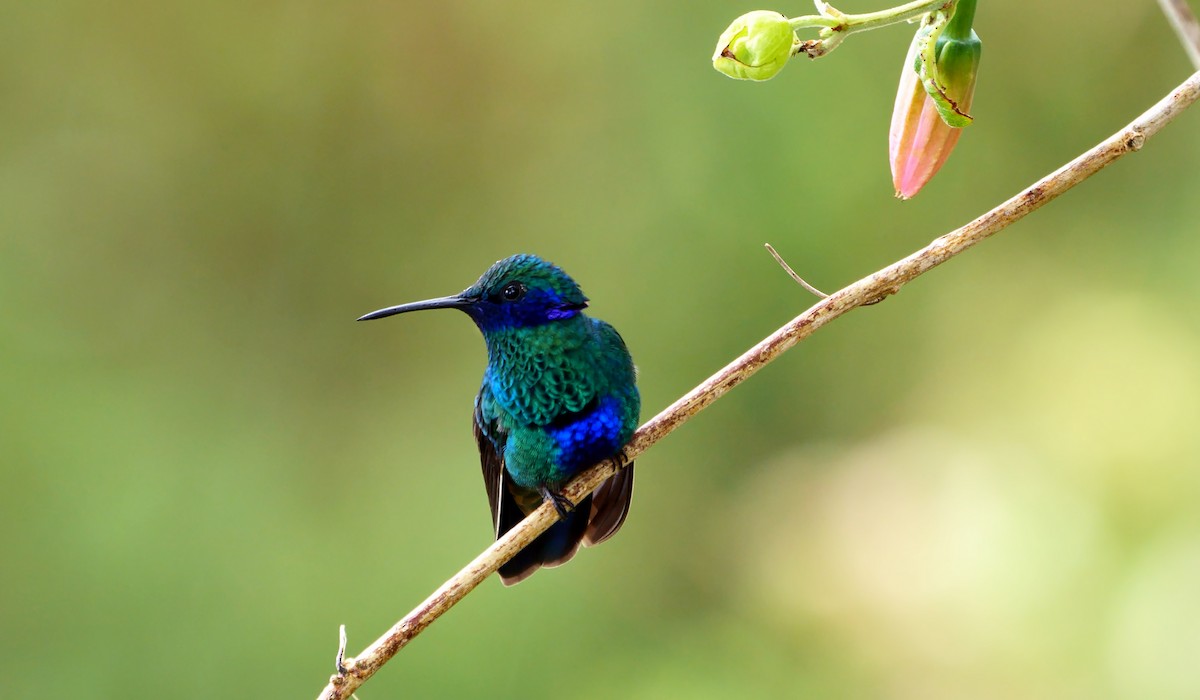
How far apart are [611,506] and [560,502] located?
0.33 ft

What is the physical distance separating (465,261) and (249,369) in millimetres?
425

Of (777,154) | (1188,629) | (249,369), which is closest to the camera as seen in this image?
(1188,629)

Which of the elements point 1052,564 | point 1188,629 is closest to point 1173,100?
point 1188,629

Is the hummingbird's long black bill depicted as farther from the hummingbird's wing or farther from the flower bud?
the flower bud

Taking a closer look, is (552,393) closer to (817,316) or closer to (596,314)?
(817,316)

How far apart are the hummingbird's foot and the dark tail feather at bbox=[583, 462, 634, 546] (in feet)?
0.21

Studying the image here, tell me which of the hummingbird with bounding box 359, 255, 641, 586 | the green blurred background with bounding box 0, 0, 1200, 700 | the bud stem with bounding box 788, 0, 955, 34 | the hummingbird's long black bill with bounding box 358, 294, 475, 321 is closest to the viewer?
the bud stem with bounding box 788, 0, 955, 34

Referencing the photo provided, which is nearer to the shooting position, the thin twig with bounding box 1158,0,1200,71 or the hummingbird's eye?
the thin twig with bounding box 1158,0,1200,71

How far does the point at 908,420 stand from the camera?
6.00 feet

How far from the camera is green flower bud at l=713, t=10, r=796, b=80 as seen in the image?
0.57 meters

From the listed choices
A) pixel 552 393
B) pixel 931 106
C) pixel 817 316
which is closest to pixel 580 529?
pixel 552 393

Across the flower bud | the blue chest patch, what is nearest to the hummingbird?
the blue chest patch

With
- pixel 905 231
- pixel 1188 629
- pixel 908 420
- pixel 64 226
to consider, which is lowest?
pixel 1188 629

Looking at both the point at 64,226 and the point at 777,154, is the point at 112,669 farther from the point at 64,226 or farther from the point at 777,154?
the point at 777,154
